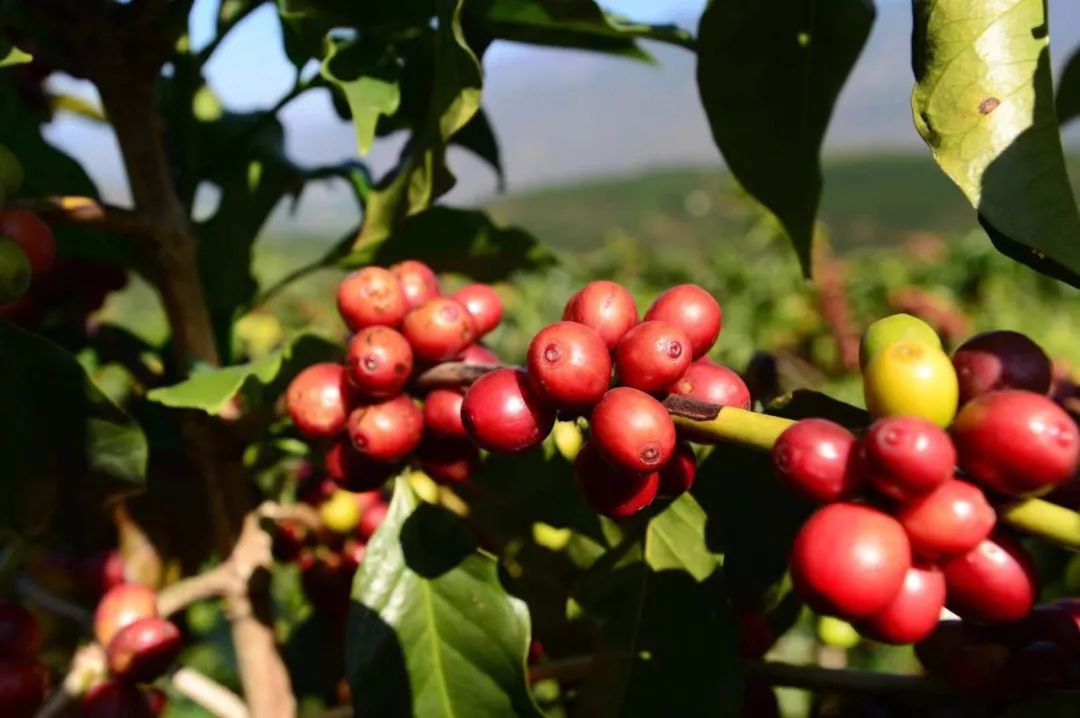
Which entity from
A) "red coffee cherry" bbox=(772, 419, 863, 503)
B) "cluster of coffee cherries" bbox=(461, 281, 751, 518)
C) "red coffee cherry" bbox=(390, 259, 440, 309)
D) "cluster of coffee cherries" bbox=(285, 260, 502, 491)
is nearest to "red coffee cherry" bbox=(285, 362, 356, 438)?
"cluster of coffee cherries" bbox=(285, 260, 502, 491)

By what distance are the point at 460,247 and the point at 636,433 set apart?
724mm

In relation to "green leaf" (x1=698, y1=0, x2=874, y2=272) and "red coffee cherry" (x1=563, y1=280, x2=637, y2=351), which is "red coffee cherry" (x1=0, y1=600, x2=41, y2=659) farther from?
"green leaf" (x1=698, y1=0, x2=874, y2=272)

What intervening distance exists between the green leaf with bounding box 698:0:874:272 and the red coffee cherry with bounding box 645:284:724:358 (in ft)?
1.49

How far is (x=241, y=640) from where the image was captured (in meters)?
1.26

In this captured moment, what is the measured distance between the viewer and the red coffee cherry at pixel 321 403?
0.93 m

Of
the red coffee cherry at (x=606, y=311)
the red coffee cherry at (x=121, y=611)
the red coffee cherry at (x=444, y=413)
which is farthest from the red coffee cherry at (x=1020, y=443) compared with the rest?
the red coffee cherry at (x=121, y=611)

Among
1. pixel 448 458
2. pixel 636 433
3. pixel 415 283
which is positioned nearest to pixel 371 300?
pixel 415 283

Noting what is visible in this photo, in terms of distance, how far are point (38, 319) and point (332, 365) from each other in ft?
1.83

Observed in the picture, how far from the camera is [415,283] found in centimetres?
100

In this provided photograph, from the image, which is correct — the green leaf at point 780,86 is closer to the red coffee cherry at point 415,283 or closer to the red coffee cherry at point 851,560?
the red coffee cherry at point 415,283

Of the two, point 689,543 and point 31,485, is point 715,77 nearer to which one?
point 689,543

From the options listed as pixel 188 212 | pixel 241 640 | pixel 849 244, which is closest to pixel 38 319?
pixel 188 212

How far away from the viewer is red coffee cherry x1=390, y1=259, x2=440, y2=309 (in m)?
0.99

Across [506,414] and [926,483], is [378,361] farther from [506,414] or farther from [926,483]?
[926,483]
